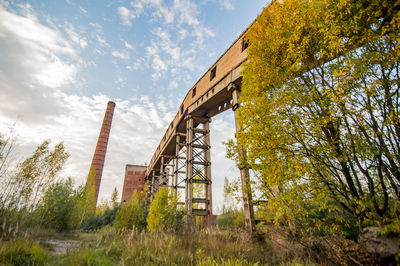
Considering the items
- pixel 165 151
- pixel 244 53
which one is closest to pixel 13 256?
pixel 244 53

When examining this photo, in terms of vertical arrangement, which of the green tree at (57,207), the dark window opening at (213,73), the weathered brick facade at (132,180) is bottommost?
the green tree at (57,207)

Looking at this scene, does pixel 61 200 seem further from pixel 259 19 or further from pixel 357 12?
pixel 357 12

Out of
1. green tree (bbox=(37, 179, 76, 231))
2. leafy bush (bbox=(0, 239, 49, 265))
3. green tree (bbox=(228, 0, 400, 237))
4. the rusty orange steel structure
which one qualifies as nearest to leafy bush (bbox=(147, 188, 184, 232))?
the rusty orange steel structure

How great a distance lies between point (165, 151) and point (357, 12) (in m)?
16.3

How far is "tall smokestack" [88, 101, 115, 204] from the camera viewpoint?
94.6 feet

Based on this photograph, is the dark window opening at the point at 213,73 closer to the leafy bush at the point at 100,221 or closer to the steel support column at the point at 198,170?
the steel support column at the point at 198,170

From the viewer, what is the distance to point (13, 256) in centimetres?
386

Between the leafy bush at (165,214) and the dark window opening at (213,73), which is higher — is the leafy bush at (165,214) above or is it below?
below

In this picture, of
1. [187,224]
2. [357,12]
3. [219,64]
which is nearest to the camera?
[357,12]

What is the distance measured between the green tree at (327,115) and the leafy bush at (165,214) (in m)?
6.39

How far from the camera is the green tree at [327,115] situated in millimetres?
2904

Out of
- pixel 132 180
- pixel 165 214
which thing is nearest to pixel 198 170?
pixel 165 214

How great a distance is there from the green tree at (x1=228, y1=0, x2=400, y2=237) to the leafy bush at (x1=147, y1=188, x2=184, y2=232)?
21.0 feet

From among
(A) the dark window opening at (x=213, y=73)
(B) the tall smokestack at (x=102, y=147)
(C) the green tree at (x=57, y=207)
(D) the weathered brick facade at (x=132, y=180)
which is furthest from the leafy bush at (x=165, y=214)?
(B) the tall smokestack at (x=102, y=147)
